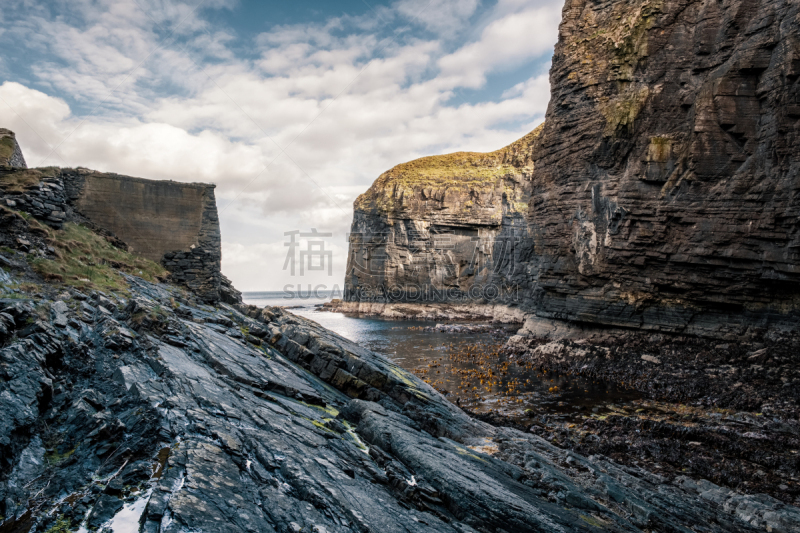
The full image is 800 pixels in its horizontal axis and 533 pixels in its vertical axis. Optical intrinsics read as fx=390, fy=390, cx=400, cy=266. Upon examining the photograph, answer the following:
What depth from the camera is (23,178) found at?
44.5 feet

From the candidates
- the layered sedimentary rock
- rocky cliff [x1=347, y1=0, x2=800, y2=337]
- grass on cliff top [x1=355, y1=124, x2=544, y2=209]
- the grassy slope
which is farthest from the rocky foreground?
grass on cliff top [x1=355, y1=124, x2=544, y2=209]

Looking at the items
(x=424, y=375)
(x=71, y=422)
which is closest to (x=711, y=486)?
(x=71, y=422)

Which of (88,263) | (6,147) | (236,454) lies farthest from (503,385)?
(6,147)

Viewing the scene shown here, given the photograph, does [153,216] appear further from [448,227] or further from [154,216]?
[448,227]

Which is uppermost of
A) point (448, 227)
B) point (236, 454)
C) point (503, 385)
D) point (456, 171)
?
point (456, 171)

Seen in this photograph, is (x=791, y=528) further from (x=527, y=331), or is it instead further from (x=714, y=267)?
(x=527, y=331)

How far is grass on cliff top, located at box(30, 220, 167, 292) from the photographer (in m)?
10.2

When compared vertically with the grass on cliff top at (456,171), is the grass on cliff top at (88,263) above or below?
below

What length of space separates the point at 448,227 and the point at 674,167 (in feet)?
176

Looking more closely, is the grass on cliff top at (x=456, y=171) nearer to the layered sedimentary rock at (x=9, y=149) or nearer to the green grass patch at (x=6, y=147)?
the layered sedimentary rock at (x=9, y=149)

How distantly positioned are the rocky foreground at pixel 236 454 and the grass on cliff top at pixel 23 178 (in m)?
4.93

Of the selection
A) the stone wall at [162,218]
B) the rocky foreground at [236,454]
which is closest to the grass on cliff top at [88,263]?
the rocky foreground at [236,454]

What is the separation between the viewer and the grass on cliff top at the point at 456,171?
76.5 m

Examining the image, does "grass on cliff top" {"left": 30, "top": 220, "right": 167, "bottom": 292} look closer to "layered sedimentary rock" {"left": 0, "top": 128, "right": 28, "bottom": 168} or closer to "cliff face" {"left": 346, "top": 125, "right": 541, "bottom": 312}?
"layered sedimentary rock" {"left": 0, "top": 128, "right": 28, "bottom": 168}
